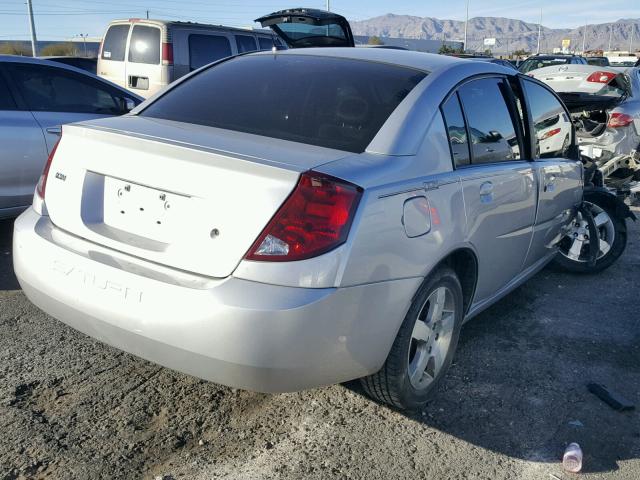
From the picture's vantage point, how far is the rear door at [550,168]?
4.17 meters

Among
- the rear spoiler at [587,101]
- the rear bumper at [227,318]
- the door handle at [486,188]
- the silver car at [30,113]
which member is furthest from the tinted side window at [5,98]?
the rear spoiler at [587,101]

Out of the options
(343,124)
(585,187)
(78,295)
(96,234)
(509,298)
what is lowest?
(509,298)

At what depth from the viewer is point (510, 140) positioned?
12.6 ft

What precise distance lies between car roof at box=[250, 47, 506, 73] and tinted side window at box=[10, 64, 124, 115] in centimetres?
274

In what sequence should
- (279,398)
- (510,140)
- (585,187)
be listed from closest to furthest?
1. (279,398)
2. (510,140)
3. (585,187)

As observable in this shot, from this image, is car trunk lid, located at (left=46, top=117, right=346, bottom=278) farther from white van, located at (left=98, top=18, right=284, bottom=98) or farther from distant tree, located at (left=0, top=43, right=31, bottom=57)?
distant tree, located at (left=0, top=43, right=31, bottom=57)

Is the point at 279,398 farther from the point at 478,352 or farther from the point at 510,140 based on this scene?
the point at 510,140

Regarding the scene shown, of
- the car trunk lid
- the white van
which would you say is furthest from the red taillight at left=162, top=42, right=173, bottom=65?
the car trunk lid

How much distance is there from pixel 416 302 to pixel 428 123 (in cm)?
84

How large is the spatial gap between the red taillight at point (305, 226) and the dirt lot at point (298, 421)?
959mm

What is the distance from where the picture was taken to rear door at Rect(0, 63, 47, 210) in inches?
207

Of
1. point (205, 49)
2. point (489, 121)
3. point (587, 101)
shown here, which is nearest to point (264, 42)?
point (205, 49)

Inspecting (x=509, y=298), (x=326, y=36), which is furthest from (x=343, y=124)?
(x=326, y=36)

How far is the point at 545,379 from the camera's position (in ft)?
11.7
